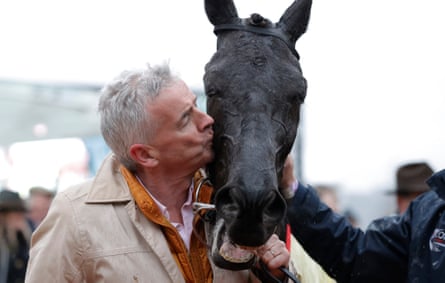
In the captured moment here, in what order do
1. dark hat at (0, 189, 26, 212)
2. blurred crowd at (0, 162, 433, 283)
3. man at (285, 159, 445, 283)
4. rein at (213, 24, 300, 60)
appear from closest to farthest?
rein at (213, 24, 300, 60), man at (285, 159, 445, 283), blurred crowd at (0, 162, 433, 283), dark hat at (0, 189, 26, 212)

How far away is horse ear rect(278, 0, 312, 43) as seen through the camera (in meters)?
2.97

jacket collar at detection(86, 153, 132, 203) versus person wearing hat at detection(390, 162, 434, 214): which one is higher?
jacket collar at detection(86, 153, 132, 203)

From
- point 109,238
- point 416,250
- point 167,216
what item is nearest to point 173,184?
point 167,216

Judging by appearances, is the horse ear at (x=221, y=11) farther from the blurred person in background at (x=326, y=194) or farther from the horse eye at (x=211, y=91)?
the blurred person in background at (x=326, y=194)

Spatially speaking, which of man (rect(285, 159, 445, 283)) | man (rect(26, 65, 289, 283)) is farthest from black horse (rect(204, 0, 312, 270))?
man (rect(285, 159, 445, 283))

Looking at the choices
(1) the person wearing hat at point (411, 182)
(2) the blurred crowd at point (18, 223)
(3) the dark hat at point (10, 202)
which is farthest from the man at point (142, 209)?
(3) the dark hat at point (10, 202)

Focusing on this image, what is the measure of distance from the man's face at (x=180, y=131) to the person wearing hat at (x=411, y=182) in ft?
11.7

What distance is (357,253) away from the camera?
3.35 m

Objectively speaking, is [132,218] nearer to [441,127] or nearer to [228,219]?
[228,219]

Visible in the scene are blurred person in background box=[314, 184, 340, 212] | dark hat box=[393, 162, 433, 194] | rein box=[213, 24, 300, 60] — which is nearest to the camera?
rein box=[213, 24, 300, 60]

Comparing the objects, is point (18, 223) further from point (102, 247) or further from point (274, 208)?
point (274, 208)

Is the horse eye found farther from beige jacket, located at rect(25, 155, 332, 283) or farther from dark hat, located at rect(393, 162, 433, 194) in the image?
dark hat, located at rect(393, 162, 433, 194)

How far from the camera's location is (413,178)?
6129 mm

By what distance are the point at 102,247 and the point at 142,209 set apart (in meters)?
0.20
